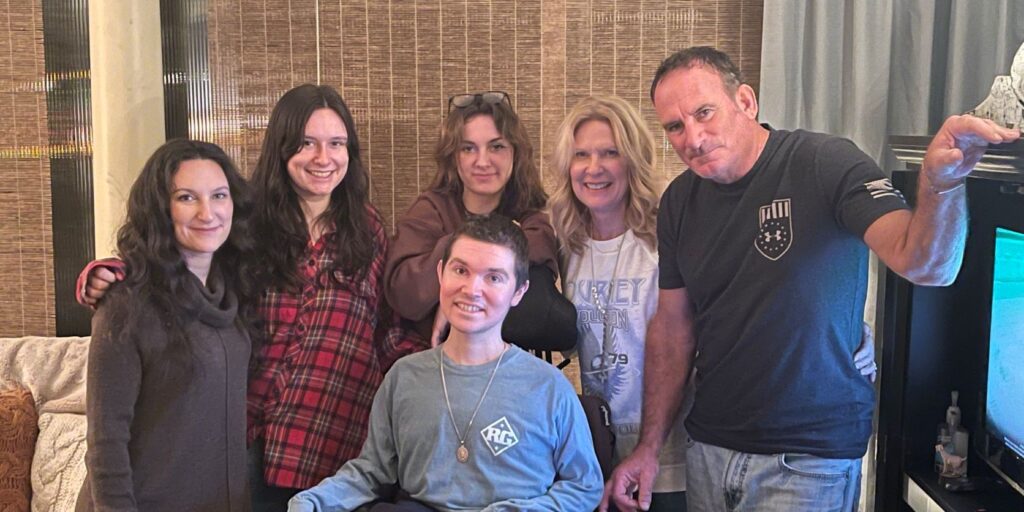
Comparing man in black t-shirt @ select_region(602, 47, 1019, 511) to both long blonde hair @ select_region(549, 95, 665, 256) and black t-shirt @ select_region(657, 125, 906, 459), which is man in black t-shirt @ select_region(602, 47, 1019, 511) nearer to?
black t-shirt @ select_region(657, 125, 906, 459)

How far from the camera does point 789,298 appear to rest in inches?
66.3

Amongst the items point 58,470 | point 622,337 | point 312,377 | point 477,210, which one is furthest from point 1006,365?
point 58,470

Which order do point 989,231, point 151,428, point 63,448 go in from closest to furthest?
point 151,428 < point 989,231 < point 63,448

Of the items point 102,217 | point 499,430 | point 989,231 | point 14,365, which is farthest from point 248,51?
point 989,231

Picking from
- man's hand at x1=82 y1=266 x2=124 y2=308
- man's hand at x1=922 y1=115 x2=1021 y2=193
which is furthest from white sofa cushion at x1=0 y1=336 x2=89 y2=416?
man's hand at x1=922 y1=115 x2=1021 y2=193

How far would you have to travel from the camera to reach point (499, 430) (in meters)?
1.82

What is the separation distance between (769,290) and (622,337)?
429mm

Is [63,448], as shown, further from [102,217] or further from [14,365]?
[102,217]

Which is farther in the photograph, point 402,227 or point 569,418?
point 402,227

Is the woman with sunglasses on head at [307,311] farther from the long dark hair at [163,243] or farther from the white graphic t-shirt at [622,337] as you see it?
the white graphic t-shirt at [622,337]

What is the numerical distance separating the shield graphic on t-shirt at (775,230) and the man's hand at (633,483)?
0.55 metres

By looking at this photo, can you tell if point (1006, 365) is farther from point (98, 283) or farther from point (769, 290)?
point (98, 283)

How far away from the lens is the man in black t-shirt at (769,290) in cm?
166

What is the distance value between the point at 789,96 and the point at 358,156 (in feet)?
4.15
